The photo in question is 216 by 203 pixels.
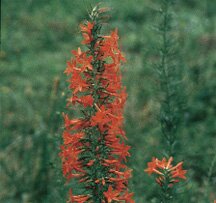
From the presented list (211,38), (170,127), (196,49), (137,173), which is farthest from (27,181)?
(211,38)

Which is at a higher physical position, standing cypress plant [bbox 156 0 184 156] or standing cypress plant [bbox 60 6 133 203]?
standing cypress plant [bbox 156 0 184 156]

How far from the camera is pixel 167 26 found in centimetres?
456

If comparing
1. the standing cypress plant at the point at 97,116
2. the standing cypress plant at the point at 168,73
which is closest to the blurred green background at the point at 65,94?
the standing cypress plant at the point at 168,73

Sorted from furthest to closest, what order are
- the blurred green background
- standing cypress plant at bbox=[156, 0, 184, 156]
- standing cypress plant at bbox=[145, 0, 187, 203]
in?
the blurred green background, standing cypress plant at bbox=[156, 0, 184, 156], standing cypress plant at bbox=[145, 0, 187, 203]

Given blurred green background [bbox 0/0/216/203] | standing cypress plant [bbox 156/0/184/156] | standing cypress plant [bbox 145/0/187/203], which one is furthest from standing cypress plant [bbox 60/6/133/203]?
standing cypress plant [bbox 156/0/184/156]

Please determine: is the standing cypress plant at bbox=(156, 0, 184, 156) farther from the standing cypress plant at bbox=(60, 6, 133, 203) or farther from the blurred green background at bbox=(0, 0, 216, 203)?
the standing cypress plant at bbox=(60, 6, 133, 203)

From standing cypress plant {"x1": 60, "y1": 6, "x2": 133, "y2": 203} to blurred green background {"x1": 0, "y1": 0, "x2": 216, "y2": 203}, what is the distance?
0.31 m

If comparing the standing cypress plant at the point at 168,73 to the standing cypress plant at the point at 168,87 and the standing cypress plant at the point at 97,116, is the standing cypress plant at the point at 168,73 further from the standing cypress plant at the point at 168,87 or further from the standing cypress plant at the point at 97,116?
the standing cypress plant at the point at 97,116

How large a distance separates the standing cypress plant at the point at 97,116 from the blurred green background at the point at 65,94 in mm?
307

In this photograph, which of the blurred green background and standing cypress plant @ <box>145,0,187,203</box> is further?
the blurred green background

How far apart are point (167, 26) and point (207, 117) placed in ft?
9.73

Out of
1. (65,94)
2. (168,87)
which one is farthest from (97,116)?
(168,87)

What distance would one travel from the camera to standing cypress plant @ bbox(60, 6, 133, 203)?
2986 millimetres

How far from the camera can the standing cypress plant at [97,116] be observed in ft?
9.80
